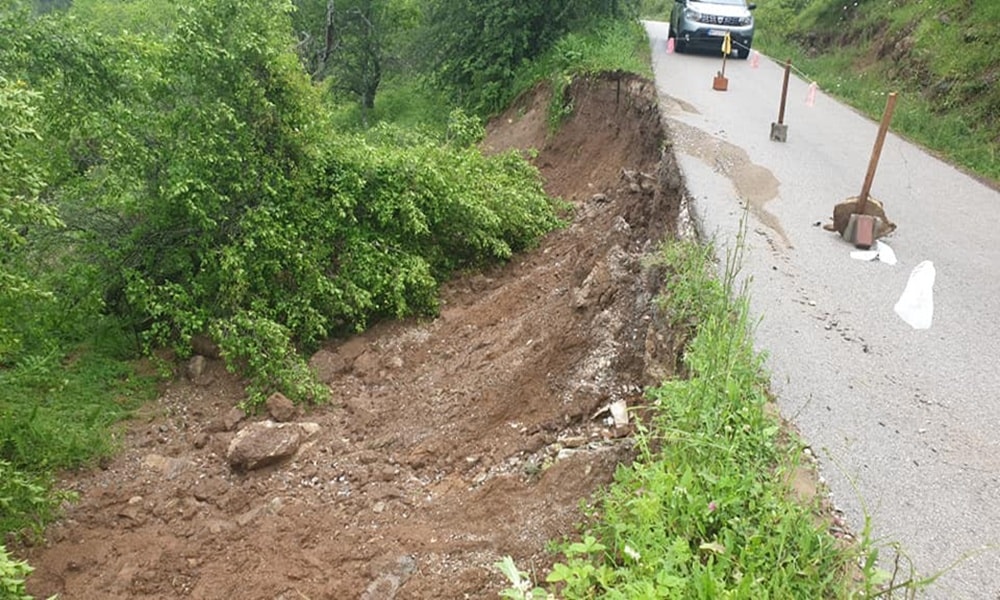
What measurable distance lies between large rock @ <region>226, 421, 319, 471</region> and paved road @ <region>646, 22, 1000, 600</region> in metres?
4.02

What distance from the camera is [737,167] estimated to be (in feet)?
27.2

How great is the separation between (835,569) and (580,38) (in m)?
13.3

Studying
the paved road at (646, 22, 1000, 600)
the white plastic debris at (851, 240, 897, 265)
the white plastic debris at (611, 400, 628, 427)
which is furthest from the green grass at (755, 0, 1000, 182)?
the white plastic debris at (611, 400, 628, 427)

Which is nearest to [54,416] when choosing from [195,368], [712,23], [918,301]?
[195,368]

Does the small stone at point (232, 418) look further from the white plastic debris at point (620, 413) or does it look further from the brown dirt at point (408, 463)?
the white plastic debris at point (620, 413)

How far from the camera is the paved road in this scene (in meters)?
3.31

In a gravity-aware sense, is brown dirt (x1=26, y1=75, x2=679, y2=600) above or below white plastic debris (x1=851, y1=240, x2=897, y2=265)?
below

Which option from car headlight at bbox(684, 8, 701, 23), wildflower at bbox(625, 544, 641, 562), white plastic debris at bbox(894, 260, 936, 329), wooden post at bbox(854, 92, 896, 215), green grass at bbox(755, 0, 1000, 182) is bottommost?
green grass at bbox(755, 0, 1000, 182)

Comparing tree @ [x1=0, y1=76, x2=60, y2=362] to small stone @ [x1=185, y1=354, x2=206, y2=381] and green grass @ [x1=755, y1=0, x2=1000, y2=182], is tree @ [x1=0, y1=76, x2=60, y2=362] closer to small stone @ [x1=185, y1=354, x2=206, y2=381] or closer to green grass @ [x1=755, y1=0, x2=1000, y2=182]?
small stone @ [x1=185, y1=354, x2=206, y2=381]

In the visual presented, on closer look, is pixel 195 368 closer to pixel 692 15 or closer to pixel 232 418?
pixel 232 418

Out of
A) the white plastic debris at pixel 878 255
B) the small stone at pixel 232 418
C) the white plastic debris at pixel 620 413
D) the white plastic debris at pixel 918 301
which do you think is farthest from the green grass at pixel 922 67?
the small stone at pixel 232 418

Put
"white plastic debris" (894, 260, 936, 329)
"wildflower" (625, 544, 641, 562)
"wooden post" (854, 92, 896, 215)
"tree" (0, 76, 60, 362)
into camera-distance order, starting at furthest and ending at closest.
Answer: "wooden post" (854, 92, 896, 215)
"white plastic debris" (894, 260, 936, 329)
"tree" (0, 76, 60, 362)
"wildflower" (625, 544, 641, 562)

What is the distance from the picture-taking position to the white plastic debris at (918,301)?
5.11m

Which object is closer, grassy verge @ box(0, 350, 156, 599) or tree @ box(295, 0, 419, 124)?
grassy verge @ box(0, 350, 156, 599)
